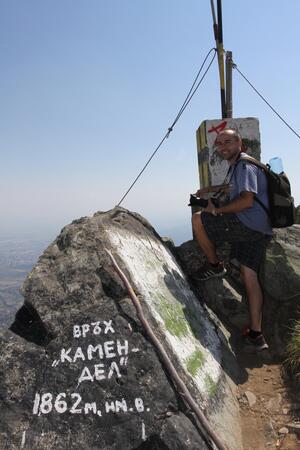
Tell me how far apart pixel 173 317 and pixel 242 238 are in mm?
1943

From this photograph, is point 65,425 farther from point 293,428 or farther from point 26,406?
point 293,428

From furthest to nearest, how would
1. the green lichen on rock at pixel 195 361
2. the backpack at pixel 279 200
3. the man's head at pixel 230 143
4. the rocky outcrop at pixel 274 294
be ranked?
the rocky outcrop at pixel 274 294, the man's head at pixel 230 143, the backpack at pixel 279 200, the green lichen on rock at pixel 195 361

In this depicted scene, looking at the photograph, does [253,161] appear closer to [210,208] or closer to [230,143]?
[230,143]

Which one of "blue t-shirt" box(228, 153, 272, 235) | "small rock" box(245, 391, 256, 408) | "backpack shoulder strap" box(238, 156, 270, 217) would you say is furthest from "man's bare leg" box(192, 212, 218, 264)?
"small rock" box(245, 391, 256, 408)

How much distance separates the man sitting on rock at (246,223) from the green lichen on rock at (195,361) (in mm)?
1500

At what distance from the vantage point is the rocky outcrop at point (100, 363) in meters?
4.00

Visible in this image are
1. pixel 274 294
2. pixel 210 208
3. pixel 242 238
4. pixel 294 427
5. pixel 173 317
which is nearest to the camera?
pixel 294 427

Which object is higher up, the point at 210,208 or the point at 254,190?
the point at 254,190

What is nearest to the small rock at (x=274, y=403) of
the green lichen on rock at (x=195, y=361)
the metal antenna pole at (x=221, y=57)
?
the green lichen on rock at (x=195, y=361)

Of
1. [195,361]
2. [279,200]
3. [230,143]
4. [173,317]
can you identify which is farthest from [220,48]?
[195,361]

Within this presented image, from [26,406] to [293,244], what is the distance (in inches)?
238

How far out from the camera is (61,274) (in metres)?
5.36

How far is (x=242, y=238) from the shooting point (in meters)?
6.57

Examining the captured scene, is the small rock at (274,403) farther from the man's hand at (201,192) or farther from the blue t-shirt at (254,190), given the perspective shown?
the man's hand at (201,192)
